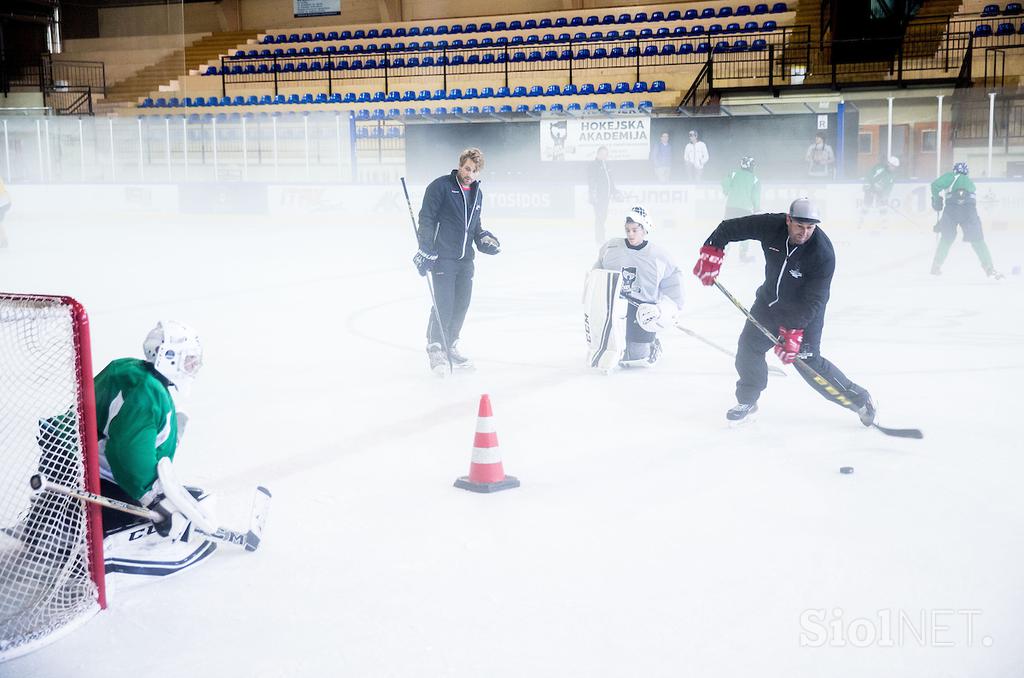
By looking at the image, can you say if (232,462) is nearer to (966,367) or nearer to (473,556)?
(473,556)

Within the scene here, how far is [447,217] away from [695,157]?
501 inches

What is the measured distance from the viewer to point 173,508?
11.6 feet

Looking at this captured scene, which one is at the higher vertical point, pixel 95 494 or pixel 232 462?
pixel 95 494

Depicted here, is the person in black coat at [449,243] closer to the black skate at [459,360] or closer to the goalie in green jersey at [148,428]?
the black skate at [459,360]

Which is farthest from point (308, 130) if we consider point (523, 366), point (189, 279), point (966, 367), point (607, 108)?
point (966, 367)

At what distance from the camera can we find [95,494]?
3.23 metres

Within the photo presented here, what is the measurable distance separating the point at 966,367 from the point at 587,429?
3042 mm

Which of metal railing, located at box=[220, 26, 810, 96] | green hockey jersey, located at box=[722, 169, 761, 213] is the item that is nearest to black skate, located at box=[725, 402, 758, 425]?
green hockey jersey, located at box=[722, 169, 761, 213]

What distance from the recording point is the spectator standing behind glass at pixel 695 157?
19.0 meters

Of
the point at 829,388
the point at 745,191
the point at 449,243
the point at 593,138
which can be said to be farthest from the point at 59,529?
the point at 593,138

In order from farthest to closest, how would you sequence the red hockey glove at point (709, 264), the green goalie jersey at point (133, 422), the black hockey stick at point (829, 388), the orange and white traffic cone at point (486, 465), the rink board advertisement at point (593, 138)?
the rink board advertisement at point (593, 138) → the red hockey glove at point (709, 264) → the black hockey stick at point (829, 388) → the orange and white traffic cone at point (486, 465) → the green goalie jersey at point (133, 422)

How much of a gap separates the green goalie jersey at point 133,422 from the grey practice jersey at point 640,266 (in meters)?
4.20

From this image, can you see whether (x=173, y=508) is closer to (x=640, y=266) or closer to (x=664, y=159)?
(x=640, y=266)

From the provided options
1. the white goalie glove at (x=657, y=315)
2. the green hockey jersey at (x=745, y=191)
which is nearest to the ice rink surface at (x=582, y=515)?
the white goalie glove at (x=657, y=315)
